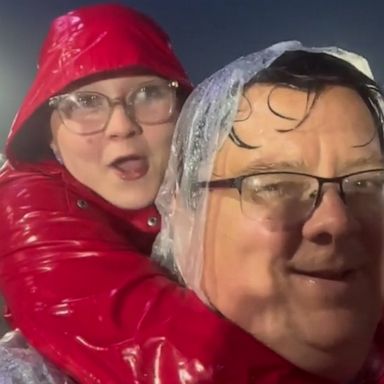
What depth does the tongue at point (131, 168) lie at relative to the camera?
2.69 ft

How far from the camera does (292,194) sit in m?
0.70

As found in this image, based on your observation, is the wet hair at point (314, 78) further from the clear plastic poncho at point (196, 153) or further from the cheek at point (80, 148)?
the cheek at point (80, 148)

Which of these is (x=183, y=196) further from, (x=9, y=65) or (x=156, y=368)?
(x=9, y=65)

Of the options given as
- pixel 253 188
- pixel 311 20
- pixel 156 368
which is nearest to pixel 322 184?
pixel 253 188

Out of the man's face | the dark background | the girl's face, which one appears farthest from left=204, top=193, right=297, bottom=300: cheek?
the dark background

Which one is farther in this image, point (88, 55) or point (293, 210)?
point (88, 55)

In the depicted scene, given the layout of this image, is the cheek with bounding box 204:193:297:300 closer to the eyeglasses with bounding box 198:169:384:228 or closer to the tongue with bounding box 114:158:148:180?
the eyeglasses with bounding box 198:169:384:228

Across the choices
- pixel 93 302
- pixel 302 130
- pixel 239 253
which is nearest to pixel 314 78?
pixel 302 130

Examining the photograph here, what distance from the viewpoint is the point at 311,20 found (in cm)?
94

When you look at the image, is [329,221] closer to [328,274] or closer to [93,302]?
[328,274]

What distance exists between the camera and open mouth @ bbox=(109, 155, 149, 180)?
32.3 inches

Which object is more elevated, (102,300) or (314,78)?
(314,78)

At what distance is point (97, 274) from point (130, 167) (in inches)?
4.5

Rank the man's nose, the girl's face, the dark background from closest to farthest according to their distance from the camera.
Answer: the man's nose, the girl's face, the dark background
